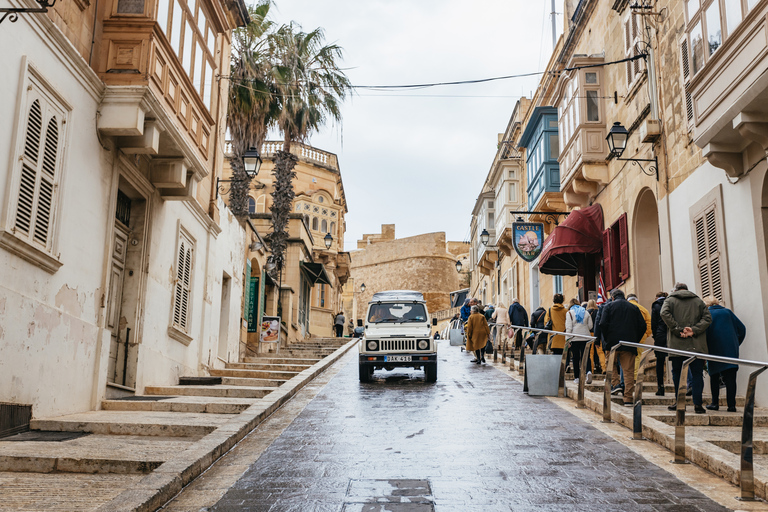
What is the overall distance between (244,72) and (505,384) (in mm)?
13234

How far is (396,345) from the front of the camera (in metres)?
15.5

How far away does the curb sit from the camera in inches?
207

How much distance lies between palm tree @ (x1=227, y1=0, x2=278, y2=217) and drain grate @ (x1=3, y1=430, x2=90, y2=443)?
13459mm

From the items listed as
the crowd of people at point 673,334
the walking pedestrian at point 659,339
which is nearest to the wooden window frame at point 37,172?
the crowd of people at point 673,334

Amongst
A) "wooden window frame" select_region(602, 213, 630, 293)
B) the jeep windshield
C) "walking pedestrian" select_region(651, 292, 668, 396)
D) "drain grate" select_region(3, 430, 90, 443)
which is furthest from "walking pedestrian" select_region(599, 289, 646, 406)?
"drain grate" select_region(3, 430, 90, 443)

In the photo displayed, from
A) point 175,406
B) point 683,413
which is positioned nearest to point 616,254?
point 683,413

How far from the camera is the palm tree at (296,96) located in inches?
941

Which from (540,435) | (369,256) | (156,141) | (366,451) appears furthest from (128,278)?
(369,256)

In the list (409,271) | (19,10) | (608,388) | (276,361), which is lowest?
(608,388)

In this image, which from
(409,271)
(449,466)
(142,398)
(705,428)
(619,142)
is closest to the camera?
(449,466)

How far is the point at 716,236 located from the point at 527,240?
1102 cm

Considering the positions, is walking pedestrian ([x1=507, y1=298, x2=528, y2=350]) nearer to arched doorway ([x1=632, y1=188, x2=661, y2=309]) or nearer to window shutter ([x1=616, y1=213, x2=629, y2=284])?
window shutter ([x1=616, y1=213, x2=629, y2=284])

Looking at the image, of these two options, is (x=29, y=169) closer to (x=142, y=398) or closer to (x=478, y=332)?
(x=142, y=398)

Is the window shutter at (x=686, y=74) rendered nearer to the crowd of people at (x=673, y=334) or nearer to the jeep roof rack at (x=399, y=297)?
the crowd of people at (x=673, y=334)
